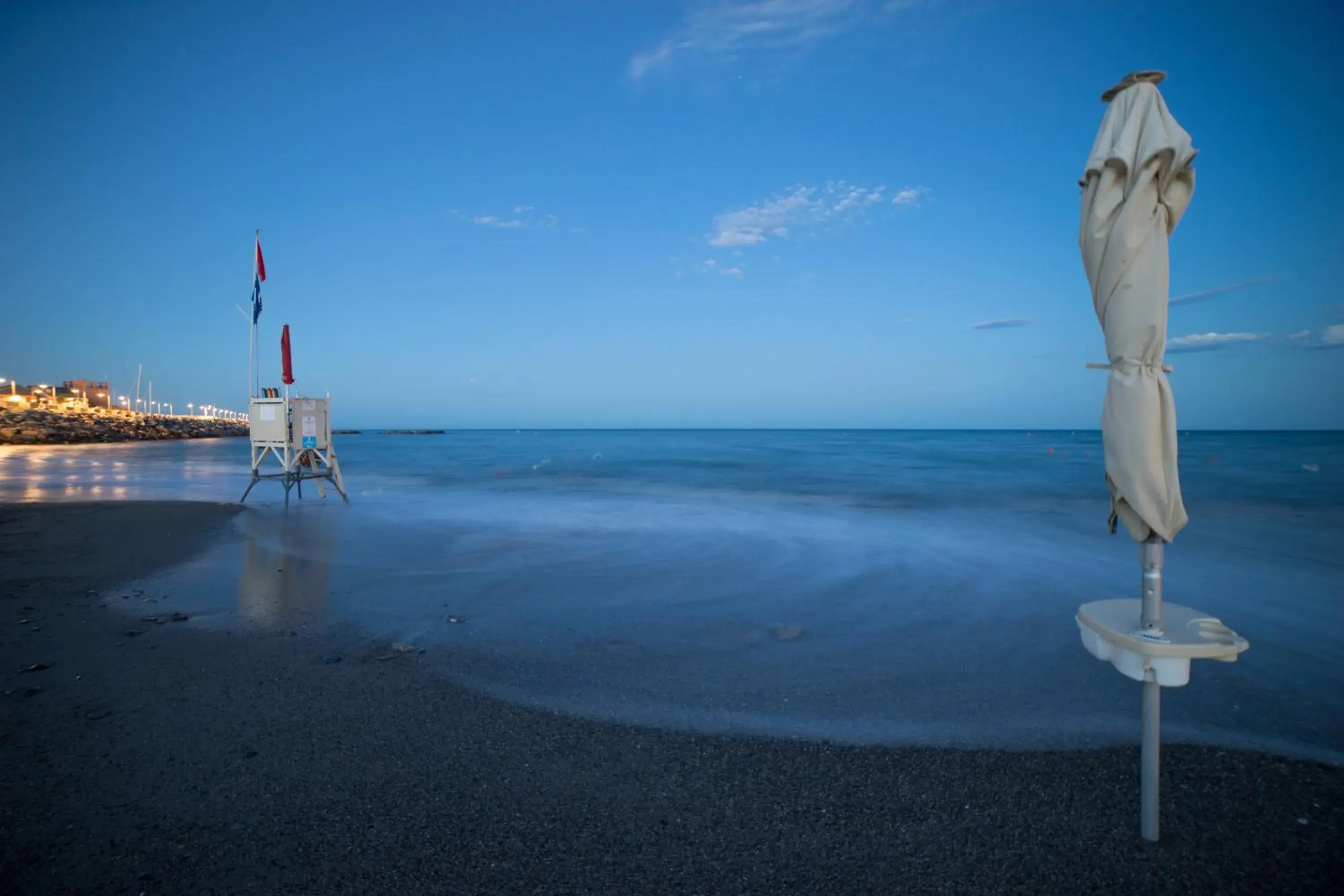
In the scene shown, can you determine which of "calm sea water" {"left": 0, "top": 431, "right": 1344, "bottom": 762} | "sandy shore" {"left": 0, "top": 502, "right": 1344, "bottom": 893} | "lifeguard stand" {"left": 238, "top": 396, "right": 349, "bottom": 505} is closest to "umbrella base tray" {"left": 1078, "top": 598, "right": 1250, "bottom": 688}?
"sandy shore" {"left": 0, "top": 502, "right": 1344, "bottom": 893}

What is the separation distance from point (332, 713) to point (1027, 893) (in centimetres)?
406

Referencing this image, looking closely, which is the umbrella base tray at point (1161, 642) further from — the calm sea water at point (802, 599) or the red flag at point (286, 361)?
the red flag at point (286, 361)

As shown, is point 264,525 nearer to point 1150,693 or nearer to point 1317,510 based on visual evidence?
point 1150,693

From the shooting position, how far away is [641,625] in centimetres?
654

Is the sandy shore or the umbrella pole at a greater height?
the umbrella pole

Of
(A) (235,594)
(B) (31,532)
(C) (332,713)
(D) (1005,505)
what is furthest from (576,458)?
(C) (332,713)

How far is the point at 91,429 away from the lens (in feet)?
193

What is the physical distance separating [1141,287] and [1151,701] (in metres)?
1.84

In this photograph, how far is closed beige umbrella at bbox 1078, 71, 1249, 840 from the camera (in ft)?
9.34

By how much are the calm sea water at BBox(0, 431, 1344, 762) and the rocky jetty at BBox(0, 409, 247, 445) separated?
136ft

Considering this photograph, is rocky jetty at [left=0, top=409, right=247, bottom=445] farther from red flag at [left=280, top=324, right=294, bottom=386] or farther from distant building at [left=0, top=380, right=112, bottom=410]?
red flag at [left=280, top=324, right=294, bottom=386]

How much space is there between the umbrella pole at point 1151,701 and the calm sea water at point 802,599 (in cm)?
104

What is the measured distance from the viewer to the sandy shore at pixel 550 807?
2859 millimetres

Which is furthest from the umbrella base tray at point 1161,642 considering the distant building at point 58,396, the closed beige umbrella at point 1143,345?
the distant building at point 58,396
